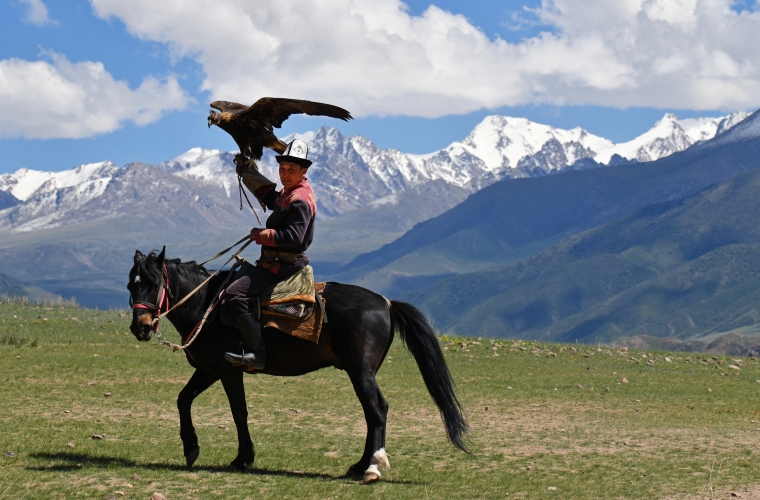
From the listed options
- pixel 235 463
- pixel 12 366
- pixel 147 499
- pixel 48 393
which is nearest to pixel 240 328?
pixel 235 463

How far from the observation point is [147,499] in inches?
375

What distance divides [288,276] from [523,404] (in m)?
8.72

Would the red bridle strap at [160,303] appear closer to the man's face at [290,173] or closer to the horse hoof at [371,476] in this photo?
the man's face at [290,173]

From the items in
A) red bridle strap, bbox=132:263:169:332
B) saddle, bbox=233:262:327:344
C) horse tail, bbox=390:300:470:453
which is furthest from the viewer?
horse tail, bbox=390:300:470:453

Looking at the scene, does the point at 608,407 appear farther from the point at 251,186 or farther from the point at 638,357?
the point at 638,357

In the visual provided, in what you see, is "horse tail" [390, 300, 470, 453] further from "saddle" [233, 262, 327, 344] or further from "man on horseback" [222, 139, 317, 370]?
"man on horseback" [222, 139, 317, 370]

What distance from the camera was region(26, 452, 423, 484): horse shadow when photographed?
11.1m

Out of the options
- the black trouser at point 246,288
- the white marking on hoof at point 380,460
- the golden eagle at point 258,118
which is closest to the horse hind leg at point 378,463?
the white marking on hoof at point 380,460

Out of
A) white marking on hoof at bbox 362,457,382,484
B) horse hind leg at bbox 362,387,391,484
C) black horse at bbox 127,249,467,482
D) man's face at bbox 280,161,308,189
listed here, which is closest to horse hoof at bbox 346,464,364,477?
black horse at bbox 127,249,467,482

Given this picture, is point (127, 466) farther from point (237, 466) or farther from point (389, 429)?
point (389, 429)

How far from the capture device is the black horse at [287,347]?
11297 millimetres

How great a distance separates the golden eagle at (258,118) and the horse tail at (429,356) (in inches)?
107

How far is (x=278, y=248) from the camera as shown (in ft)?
38.1

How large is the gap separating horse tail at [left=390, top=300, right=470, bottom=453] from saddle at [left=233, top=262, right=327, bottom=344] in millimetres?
1187
